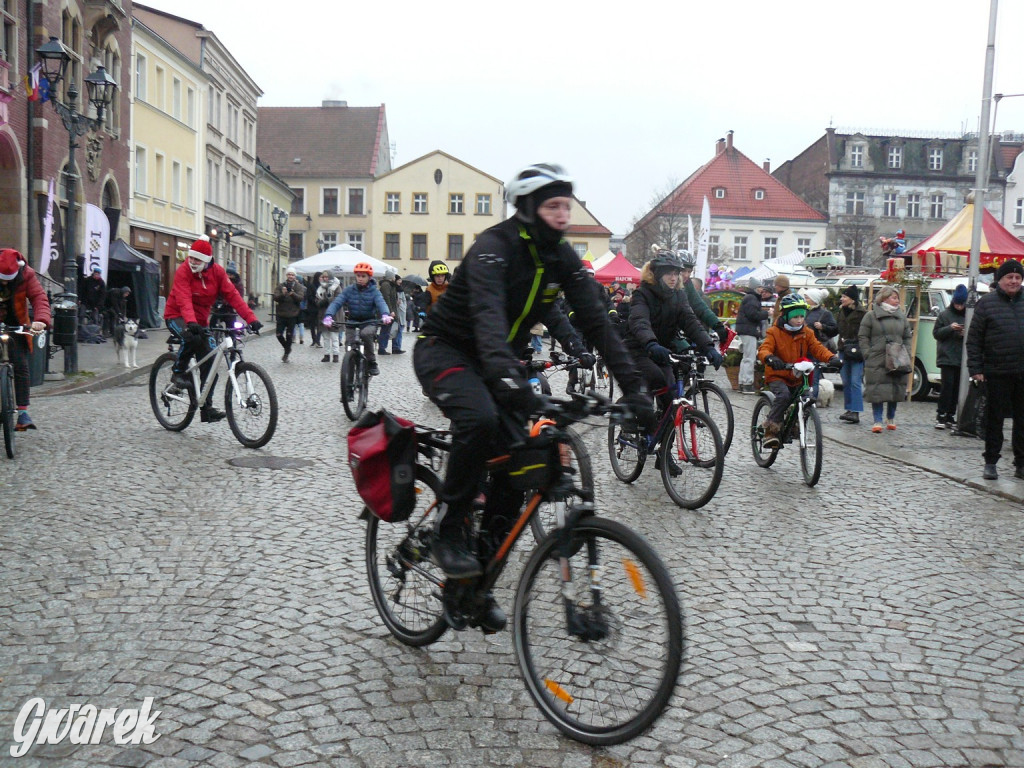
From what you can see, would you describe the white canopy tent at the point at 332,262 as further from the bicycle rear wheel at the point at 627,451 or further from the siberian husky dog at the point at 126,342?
the bicycle rear wheel at the point at 627,451

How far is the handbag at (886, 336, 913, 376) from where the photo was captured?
13078 millimetres

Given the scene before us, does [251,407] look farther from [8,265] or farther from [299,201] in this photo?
[299,201]

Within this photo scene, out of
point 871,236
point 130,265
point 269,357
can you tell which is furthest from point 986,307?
point 871,236

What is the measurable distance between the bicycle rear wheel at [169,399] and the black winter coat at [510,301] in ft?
23.4

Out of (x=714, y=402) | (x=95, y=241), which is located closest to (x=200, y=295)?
(x=714, y=402)

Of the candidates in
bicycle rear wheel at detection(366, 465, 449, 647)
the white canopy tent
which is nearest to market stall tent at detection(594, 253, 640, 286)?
the white canopy tent

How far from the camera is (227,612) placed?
16.4ft

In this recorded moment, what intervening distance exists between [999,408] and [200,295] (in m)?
7.68

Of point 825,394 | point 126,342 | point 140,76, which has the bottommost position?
point 825,394

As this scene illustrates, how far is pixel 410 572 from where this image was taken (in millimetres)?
4574

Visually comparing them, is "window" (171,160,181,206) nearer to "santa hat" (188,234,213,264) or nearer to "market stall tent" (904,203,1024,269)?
"market stall tent" (904,203,1024,269)

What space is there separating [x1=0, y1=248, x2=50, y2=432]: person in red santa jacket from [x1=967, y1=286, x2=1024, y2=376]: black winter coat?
27.5 feet

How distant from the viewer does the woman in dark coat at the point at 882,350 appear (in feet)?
43.5

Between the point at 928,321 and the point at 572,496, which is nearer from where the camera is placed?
the point at 572,496
